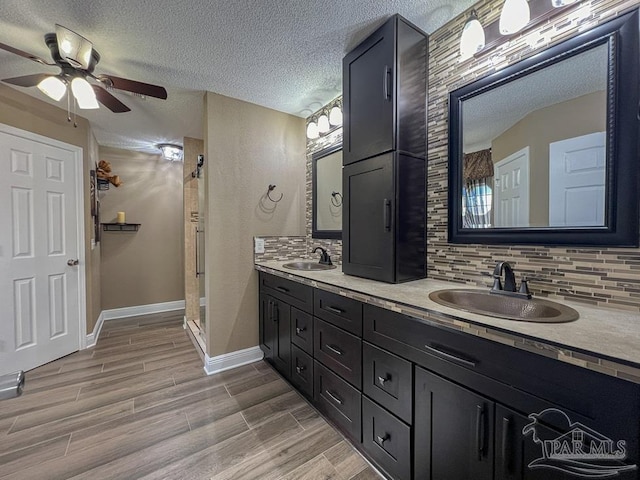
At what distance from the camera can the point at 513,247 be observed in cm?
134

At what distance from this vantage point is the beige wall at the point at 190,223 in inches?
132

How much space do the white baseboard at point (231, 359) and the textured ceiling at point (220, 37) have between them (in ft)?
7.64

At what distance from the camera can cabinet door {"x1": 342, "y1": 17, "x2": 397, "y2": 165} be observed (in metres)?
1.56

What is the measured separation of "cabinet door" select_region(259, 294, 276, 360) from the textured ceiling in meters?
1.83

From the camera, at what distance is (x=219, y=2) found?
1438mm

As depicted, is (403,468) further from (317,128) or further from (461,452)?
(317,128)

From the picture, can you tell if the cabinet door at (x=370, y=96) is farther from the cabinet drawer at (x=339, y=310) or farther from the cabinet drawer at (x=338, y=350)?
the cabinet drawer at (x=338, y=350)

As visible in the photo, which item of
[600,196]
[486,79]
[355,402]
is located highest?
[486,79]

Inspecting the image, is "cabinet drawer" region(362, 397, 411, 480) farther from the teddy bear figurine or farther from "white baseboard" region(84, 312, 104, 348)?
the teddy bear figurine

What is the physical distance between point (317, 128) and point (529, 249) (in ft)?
6.47

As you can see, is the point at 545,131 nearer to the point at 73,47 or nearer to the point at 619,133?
the point at 619,133

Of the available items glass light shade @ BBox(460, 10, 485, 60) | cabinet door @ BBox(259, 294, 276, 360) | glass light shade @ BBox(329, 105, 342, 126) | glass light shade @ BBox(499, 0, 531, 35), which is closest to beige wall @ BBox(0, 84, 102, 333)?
cabinet door @ BBox(259, 294, 276, 360)

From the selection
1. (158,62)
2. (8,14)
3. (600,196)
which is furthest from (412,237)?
(8,14)

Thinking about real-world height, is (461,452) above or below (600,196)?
below
